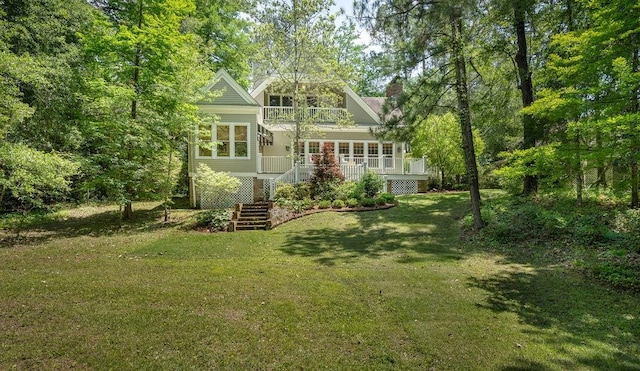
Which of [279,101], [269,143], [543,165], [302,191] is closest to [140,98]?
[302,191]

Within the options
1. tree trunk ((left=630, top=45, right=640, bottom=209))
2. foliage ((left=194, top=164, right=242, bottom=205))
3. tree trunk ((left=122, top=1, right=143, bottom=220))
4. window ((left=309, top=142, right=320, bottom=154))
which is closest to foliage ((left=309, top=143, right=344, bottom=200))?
foliage ((left=194, top=164, right=242, bottom=205))

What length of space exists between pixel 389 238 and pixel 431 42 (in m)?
6.20

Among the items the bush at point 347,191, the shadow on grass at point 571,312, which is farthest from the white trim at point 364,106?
the shadow on grass at point 571,312

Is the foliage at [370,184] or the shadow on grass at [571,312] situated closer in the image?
the shadow on grass at [571,312]

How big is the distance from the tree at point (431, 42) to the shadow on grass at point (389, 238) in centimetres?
Answer: 169

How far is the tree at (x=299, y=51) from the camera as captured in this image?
16.0 m

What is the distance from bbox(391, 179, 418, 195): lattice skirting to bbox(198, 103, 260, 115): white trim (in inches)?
333

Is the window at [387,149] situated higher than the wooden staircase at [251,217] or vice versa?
the window at [387,149]

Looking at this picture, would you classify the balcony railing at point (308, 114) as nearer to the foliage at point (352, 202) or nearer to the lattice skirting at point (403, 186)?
the lattice skirting at point (403, 186)

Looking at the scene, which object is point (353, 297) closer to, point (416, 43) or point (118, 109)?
point (416, 43)

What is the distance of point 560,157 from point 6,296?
10.5m

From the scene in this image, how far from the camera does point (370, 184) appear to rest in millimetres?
14883

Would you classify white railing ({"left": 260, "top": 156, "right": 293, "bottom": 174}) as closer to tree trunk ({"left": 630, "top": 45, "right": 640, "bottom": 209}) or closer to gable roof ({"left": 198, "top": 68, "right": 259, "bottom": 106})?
gable roof ({"left": 198, "top": 68, "right": 259, "bottom": 106})

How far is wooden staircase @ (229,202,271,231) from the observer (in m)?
11.4
